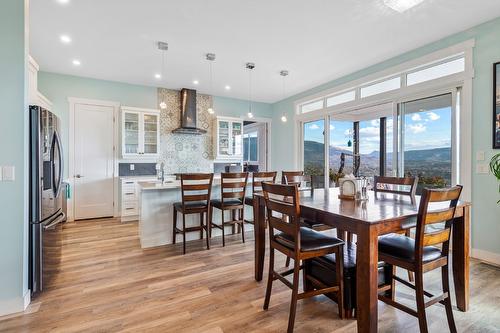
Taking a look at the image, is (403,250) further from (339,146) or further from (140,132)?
(140,132)

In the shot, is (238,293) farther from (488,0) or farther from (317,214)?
(488,0)

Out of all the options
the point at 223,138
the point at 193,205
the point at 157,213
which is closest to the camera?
the point at 193,205

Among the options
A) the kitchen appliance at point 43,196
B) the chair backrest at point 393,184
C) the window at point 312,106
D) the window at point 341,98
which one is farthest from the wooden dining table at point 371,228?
the window at point 312,106

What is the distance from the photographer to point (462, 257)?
193cm

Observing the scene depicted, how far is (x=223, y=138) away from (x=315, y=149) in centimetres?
230

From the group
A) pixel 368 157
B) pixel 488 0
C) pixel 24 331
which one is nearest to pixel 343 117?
pixel 368 157

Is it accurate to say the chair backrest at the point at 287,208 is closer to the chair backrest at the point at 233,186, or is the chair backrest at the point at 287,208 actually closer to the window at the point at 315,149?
the chair backrest at the point at 233,186

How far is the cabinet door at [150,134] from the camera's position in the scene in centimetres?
542

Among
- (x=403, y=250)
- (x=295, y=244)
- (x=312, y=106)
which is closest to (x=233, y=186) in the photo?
(x=295, y=244)

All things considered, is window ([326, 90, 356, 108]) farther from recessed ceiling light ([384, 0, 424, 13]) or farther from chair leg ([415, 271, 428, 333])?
chair leg ([415, 271, 428, 333])

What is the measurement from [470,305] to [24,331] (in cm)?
340

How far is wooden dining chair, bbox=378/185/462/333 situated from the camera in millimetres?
1532

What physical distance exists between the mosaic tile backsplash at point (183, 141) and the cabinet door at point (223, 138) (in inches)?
9.4

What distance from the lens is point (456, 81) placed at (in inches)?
129
